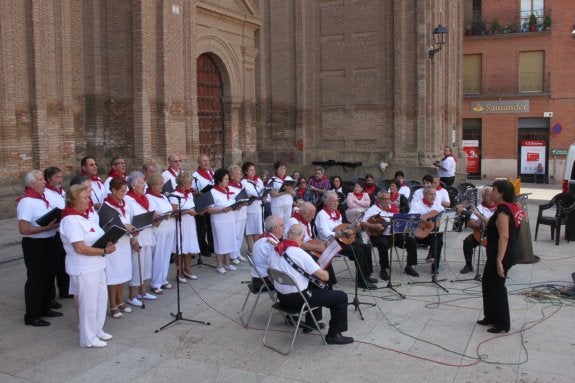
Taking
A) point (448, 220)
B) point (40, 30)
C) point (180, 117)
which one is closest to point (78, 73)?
point (40, 30)

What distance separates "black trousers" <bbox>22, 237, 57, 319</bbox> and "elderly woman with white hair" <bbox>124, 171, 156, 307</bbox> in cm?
110

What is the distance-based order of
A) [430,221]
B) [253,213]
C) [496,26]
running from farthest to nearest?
[496,26] < [253,213] < [430,221]

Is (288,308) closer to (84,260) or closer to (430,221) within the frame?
(84,260)

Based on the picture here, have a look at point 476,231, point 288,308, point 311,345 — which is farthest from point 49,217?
point 476,231

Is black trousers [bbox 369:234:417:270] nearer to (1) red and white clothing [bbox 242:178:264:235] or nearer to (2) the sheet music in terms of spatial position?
(1) red and white clothing [bbox 242:178:264:235]

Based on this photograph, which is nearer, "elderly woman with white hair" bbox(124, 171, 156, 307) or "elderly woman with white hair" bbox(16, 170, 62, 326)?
"elderly woman with white hair" bbox(16, 170, 62, 326)

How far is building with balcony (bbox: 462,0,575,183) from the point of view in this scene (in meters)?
33.0

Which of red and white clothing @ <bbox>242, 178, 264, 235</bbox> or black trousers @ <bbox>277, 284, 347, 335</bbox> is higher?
red and white clothing @ <bbox>242, 178, 264, 235</bbox>

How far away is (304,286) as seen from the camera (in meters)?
6.64

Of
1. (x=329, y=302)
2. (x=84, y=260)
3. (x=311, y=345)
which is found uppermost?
(x=84, y=260)

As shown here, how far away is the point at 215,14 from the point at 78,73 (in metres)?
5.43

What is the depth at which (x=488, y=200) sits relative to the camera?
405 inches

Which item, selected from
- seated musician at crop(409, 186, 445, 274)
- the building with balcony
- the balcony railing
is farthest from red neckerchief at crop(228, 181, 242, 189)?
the balcony railing

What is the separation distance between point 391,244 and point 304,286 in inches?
152
